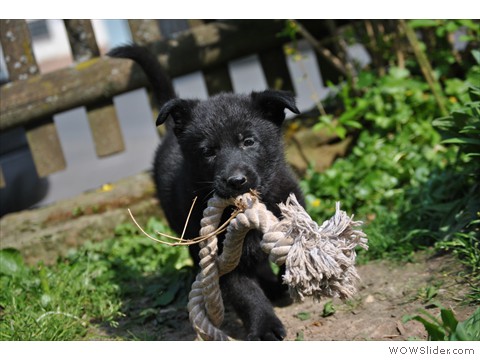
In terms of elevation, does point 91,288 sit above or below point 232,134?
below

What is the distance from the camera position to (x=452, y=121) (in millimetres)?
3395

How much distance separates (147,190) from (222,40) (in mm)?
1298

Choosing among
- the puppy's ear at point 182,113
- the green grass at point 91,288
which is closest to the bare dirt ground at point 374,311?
the green grass at point 91,288

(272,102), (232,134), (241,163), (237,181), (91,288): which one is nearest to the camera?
(237,181)

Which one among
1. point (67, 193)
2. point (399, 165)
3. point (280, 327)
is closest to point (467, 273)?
point (280, 327)

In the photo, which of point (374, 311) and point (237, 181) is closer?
point (237, 181)

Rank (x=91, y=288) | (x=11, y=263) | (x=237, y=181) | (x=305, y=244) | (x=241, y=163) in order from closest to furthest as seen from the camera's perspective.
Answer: (x=305, y=244), (x=237, y=181), (x=241, y=163), (x=91, y=288), (x=11, y=263)

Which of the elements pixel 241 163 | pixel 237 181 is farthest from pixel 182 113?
pixel 237 181

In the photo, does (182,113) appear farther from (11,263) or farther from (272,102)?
(11,263)

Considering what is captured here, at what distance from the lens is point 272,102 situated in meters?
3.00

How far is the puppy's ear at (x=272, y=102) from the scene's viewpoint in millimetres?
2852

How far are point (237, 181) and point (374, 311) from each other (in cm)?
89
